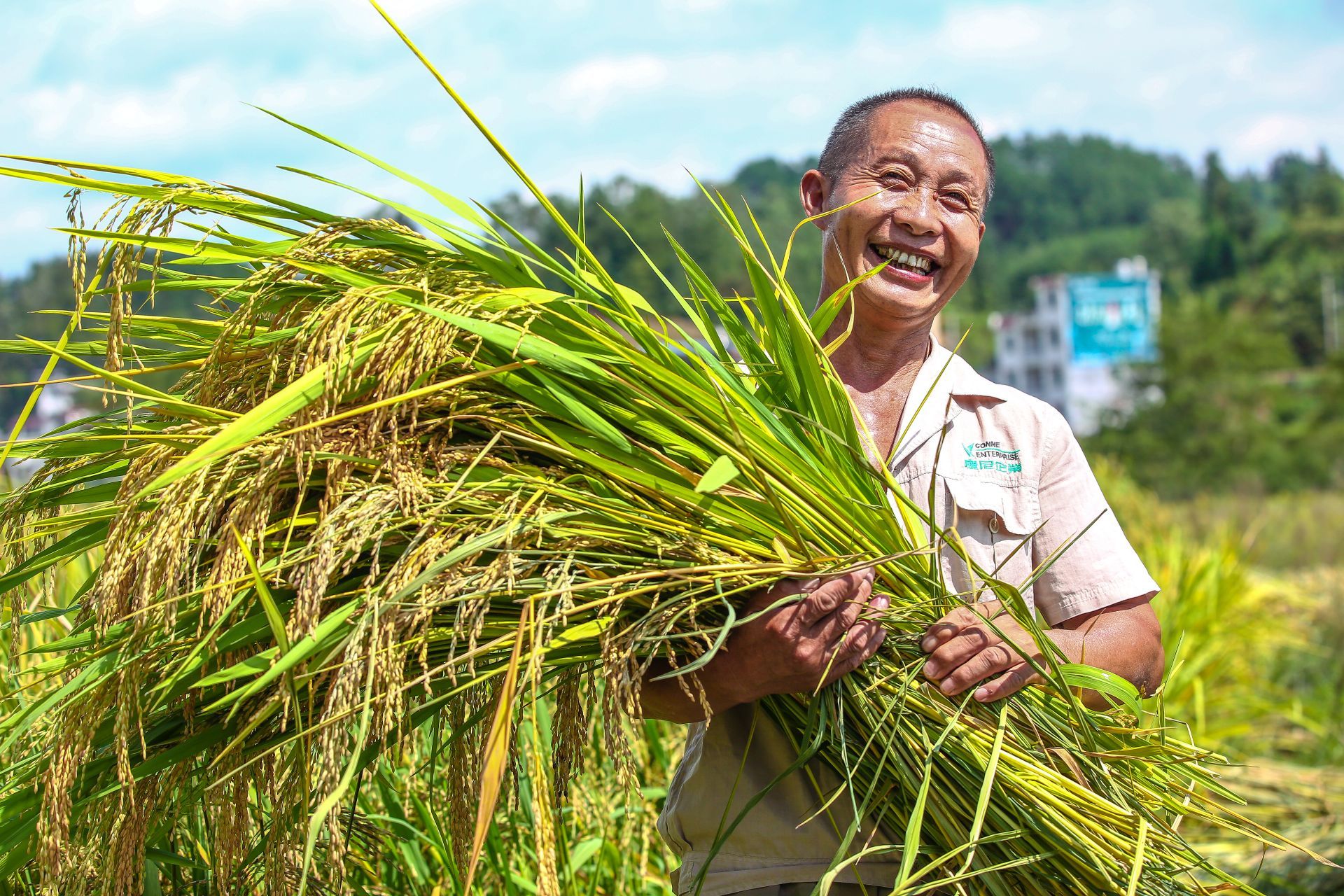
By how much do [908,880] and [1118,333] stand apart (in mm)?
55349

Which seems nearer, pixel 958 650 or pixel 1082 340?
pixel 958 650

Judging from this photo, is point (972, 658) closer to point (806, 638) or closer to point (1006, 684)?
point (1006, 684)

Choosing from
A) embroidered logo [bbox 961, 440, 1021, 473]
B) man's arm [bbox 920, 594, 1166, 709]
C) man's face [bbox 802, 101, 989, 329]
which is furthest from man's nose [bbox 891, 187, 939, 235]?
man's arm [bbox 920, 594, 1166, 709]

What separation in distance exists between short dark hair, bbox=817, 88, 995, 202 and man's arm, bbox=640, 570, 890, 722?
1.00 m

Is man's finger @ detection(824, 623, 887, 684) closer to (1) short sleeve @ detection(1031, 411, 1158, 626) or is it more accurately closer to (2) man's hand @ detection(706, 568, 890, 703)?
(2) man's hand @ detection(706, 568, 890, 703)

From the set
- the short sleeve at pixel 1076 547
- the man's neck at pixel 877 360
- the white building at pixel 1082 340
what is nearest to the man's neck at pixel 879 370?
the man's neck at pixel 877 360

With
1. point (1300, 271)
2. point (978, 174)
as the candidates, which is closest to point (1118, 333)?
point (1300, 271)

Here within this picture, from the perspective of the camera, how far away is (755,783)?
1.87 m

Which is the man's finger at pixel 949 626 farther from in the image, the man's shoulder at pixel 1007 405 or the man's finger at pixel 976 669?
the man's shoulder at pixel 1007 405

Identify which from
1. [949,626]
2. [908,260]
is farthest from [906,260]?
[949,626]

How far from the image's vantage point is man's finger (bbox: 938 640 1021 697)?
1643 mm

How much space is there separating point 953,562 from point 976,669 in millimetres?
375

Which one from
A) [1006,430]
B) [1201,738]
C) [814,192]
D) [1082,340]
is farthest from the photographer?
[1082,340]

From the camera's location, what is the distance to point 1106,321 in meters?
52.9
